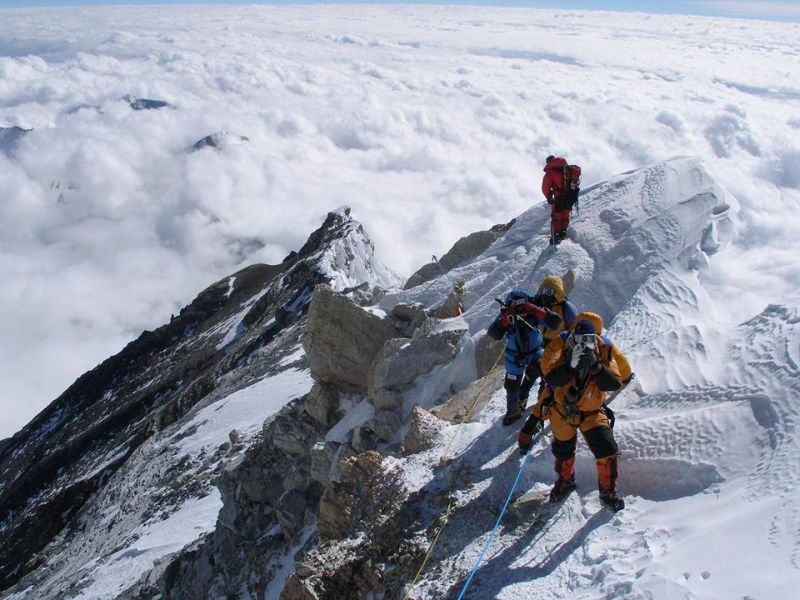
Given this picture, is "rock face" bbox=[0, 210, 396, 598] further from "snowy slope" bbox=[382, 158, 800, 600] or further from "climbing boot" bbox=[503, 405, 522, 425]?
"snowy slope" bbox=[382, 158, 800, 600]

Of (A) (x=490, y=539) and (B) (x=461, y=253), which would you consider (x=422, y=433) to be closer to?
(A) (x=490, y=539)

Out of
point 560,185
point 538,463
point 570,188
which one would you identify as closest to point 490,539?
point 538,463

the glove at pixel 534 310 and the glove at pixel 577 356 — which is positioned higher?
the glove at pixel 577 356

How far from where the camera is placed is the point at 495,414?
34.9ft

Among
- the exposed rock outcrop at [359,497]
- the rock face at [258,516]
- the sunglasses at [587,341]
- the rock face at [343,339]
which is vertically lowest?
the rock face at [258,516]

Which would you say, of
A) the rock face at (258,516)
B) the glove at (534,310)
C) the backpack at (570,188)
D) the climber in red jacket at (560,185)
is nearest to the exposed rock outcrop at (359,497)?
the glove at (534,310)

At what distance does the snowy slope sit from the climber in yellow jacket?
0.72 metres

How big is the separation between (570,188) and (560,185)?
31 centimetres

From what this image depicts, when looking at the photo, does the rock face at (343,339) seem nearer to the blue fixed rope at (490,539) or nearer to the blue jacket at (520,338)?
the blue jacket at (520,338)

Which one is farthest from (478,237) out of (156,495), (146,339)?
(146,339)

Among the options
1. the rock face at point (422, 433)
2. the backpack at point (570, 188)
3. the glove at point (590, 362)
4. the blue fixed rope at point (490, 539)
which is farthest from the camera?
the backpack at point (570, 188)

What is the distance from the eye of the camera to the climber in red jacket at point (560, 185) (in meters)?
15.0

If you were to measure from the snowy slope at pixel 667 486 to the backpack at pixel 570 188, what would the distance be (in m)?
4.05

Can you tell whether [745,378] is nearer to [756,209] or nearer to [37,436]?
[756,209]
